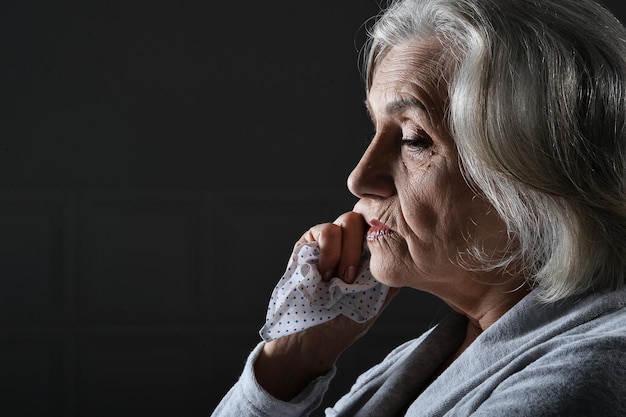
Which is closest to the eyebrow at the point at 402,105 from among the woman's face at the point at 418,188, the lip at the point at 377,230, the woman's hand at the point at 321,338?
the woman's face at the point at 418,188

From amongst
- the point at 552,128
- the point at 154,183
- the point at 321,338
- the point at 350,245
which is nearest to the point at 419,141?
the point at 552,128

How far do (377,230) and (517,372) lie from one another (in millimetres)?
325

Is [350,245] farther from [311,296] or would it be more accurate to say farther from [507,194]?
[507,194]

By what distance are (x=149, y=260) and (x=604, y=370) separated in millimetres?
2396

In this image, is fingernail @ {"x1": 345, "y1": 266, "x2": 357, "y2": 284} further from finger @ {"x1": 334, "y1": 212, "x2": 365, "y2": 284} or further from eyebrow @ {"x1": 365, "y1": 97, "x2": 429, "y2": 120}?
eyebrow @ {"x1": 365, "y1": 97, "x2": 429, "y2": 120}

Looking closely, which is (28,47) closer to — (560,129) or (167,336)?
(167,336)

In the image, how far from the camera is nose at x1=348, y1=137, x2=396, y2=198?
3.47 feet

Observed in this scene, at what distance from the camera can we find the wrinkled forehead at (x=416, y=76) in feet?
3.30

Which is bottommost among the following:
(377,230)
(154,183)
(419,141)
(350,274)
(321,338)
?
(154,183)

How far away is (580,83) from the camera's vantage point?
882 millimetres

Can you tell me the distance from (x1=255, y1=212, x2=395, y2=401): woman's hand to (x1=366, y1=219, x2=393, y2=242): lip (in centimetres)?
15

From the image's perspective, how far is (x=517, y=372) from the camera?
84cm

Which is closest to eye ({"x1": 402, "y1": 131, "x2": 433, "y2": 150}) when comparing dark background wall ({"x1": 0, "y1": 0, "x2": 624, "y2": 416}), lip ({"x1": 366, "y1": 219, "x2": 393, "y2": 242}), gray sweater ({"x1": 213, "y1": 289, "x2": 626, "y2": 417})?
lip ({"x1": 366, "y1": 219, "x2": 393, "y2": 242})

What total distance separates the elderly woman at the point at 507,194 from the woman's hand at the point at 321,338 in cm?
17
